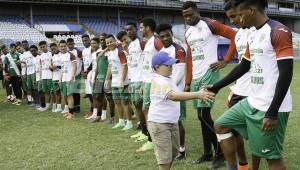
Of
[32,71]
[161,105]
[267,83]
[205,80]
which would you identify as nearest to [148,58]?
[205,80]

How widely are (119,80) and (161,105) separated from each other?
419cm

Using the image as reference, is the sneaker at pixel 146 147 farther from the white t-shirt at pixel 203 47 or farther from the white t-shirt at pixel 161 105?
the white t-shirt at pixel 161 105

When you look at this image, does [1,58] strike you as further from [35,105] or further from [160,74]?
[160,74]

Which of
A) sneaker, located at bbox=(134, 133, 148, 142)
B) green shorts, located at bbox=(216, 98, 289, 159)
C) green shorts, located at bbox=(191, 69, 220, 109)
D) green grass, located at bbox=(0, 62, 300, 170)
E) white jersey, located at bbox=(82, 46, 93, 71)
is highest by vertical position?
white jersey, located at bbox=(82, 46, 93, 71)

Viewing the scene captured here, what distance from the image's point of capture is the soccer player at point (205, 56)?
5785 mm

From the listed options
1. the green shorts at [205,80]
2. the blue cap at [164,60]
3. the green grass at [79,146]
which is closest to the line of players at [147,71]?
the green shorts at [205,80]

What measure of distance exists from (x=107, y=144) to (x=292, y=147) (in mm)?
3076

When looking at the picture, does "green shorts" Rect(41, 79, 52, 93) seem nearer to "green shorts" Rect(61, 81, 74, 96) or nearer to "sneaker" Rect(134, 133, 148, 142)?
"green shorts" Rect(61, 81, 74, 96)

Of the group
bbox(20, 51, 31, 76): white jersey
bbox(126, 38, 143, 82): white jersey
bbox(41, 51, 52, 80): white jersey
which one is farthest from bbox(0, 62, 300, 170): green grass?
bbox(20, 51, 31, 76): white jersey

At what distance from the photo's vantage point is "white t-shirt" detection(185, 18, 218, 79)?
5824 mm

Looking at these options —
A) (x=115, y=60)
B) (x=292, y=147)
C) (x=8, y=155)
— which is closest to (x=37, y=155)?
(x=8, y=155)

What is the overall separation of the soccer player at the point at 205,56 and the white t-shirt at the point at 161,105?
3.66 ft

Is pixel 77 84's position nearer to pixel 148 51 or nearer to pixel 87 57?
pixel 87 57

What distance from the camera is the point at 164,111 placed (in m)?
4.68
